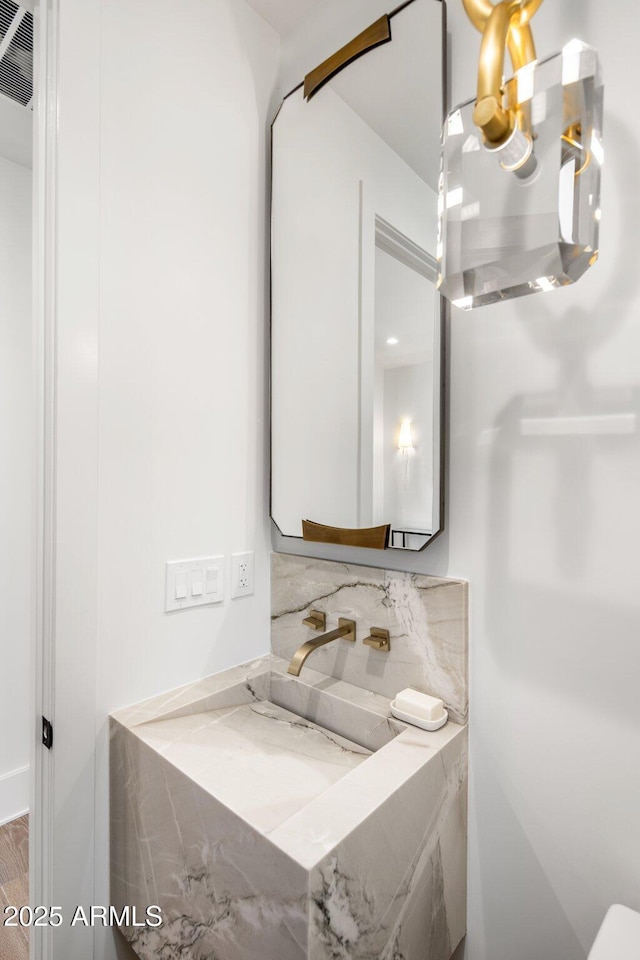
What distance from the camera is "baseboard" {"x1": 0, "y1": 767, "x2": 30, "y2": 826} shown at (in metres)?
1.96

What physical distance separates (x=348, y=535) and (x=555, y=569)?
462mm

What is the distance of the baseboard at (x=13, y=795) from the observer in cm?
196

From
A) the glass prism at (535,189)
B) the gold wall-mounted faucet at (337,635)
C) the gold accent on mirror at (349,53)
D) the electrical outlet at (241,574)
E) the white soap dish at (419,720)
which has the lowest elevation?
the white soap dish at (419,720)

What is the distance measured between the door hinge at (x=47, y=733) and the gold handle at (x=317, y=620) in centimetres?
60

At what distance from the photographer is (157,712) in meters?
1.05

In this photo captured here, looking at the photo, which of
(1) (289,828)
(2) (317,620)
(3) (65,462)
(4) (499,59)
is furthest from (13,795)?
(4) (499,59)

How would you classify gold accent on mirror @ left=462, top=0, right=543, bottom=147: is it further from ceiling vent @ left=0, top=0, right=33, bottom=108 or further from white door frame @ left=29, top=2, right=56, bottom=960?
ceiling vent @ left=0, top=0, right=33, bottom=108

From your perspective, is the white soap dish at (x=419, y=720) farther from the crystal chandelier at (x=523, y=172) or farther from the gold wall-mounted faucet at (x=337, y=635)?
the crystal chandelier at (x=523, y=172)

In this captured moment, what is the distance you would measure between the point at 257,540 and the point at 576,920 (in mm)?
1006

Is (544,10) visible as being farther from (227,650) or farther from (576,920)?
(576,920)

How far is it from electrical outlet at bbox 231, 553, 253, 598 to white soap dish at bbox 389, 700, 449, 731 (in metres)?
0.49

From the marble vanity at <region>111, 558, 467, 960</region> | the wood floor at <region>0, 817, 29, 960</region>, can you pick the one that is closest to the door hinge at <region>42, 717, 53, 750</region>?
the marble vanity at <region>111, 558, 467, 960</region>

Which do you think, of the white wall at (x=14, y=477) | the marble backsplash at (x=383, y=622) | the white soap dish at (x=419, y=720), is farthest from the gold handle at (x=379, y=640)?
the white wall at (x=14, y=477)

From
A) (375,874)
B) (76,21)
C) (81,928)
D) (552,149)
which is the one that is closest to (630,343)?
(552,149)
